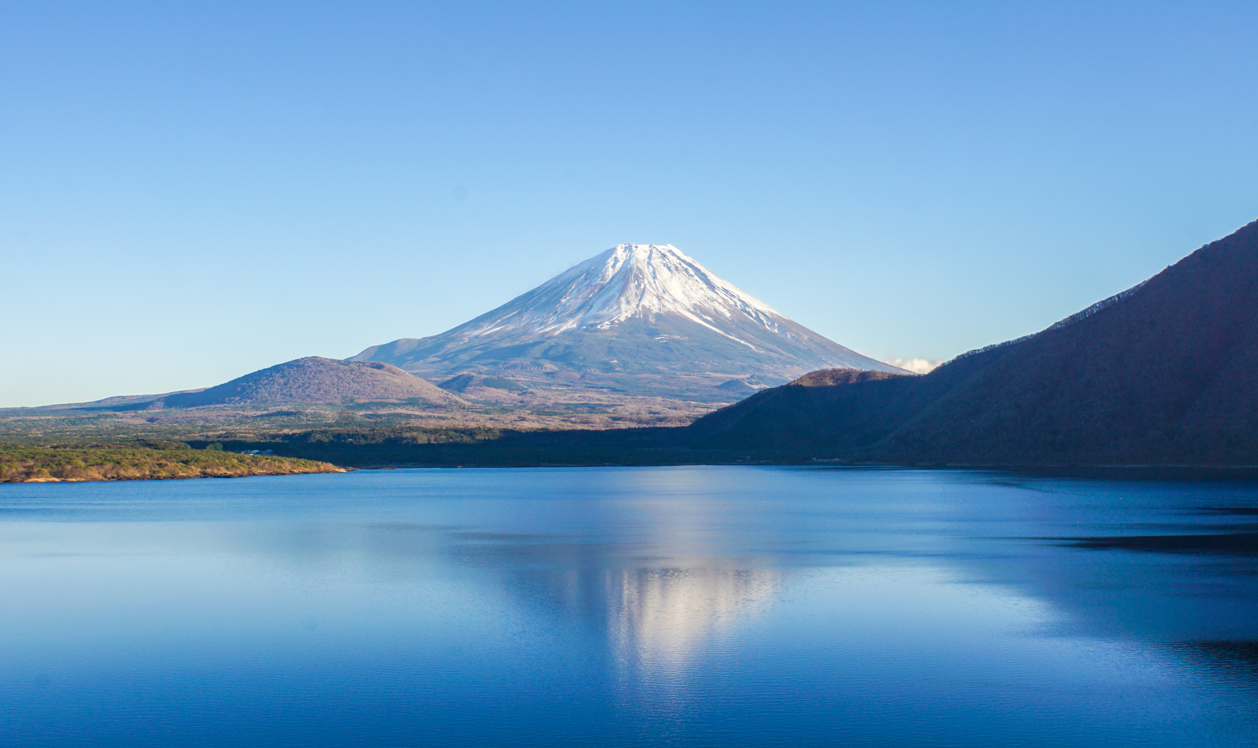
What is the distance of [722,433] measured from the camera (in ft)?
400

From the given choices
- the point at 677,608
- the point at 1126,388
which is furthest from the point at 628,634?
the point at 1126,388

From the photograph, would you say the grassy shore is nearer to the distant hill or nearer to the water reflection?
the distant hill

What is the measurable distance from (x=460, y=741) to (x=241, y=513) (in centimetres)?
4270

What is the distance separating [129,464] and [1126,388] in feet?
260

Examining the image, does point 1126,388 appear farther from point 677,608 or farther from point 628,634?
point 628,634

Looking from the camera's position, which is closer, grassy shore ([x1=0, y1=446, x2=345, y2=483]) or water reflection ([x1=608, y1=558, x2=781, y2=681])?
water reflection ([x1=608, y1=558, x2=781, y2=681])

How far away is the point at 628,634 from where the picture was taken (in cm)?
2100

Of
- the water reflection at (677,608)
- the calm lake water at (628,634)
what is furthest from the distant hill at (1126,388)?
the water reflection at (677,608)

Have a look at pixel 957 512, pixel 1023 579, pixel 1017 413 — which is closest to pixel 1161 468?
pixel 1017 413

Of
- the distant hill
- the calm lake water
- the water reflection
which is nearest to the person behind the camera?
the calm lake water

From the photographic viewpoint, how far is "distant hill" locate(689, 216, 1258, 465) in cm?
7469

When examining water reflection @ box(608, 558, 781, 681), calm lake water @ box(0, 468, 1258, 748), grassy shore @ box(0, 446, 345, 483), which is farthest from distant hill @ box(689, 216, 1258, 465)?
grassy shore @ box(0, 446, 345, 483)

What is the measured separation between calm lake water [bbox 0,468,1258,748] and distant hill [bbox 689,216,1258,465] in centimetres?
3457

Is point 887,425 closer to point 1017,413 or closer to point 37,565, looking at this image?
point 1017,413
